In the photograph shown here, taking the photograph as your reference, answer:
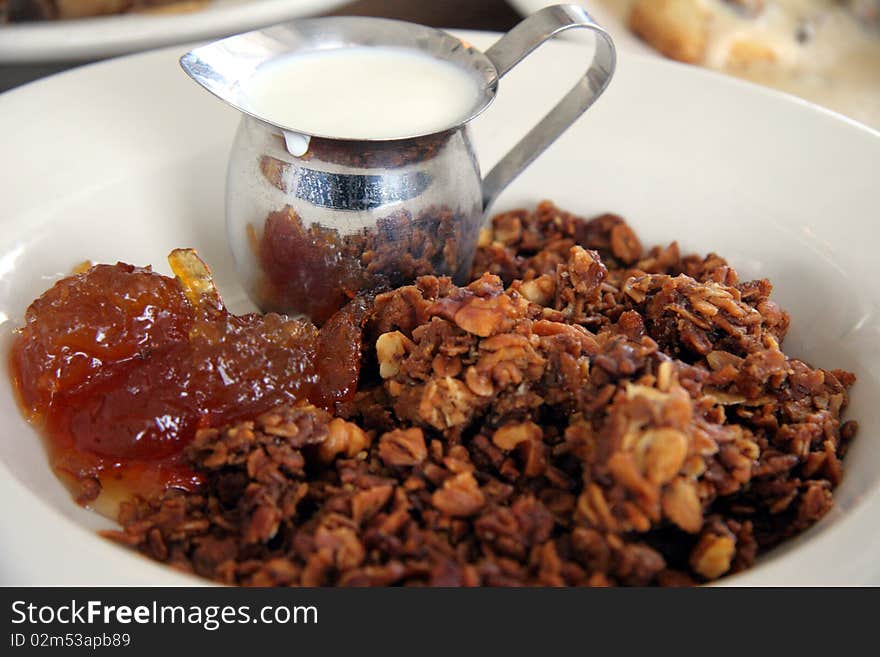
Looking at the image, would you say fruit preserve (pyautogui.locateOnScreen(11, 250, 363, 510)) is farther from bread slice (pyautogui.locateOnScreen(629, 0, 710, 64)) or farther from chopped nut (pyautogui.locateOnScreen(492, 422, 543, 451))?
bread slice (pyautogui.locateOnScreen(629, 0, 710, 64))

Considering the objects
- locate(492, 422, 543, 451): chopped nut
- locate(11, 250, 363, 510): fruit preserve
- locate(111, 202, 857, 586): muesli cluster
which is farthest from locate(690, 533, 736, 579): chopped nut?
locate(11, 250, 363, 510): fruit preserve

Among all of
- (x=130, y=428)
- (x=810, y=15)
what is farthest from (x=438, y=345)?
(x=810, y=15)

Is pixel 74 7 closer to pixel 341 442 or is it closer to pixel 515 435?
pixel 341 442

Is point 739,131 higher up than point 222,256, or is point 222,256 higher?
point 739,131

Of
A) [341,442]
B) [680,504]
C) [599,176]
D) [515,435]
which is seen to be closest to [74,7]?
[599,176]

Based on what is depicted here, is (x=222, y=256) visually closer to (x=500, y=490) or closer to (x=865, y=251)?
(x=500, y=490)

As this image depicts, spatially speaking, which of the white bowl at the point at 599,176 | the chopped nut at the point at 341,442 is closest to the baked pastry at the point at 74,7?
the white bowl at the point at 599,176
